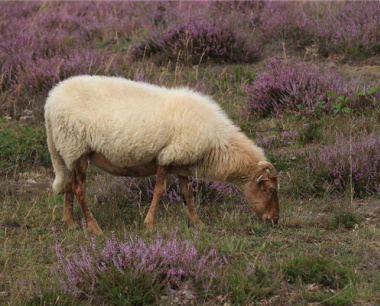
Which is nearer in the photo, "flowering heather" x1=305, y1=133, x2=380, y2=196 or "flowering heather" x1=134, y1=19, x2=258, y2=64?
"flowering heather" x1=305, y1=133, x2=380, y2=196

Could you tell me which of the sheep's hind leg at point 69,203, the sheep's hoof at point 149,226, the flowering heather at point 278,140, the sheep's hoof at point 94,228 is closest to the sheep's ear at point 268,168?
the sheep's hoof at point 149,226

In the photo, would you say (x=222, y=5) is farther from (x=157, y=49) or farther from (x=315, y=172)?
(x=315, y=172)

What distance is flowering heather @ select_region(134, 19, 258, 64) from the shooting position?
9.69 metres

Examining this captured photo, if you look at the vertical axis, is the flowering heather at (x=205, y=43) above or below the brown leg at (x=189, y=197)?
above

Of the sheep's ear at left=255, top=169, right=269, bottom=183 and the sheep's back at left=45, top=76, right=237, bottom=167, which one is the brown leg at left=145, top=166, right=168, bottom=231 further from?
the sheep's ear at left=255, top=169, right=269, bottom=183

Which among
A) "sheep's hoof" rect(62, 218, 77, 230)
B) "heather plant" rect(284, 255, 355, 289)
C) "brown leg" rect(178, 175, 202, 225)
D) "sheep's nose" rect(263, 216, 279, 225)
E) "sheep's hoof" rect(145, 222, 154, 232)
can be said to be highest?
"heather plant" rect(284, 255, 355, 289)

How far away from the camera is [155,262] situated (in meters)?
4.20

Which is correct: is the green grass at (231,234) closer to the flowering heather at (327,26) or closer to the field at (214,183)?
the field at (214,183)

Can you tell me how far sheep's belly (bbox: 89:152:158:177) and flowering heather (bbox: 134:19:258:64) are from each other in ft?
13.6

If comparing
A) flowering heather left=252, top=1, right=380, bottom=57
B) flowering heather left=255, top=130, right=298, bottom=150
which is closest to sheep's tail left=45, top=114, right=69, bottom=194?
flowering heather left=255, top=130, right=298, bottom=150

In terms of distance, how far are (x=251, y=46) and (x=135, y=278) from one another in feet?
21.3

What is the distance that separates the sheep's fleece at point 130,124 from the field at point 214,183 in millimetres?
686

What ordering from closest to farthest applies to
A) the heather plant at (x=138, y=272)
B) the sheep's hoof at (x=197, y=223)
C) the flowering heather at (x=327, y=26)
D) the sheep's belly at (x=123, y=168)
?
the heather plant at (x=138, y=272), the sheep's hoof at (x=197, y=223), the sheep's belly at (x=123, y=168), the flowering heather at (x=327, y=26)

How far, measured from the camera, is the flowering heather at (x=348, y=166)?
621 cm
